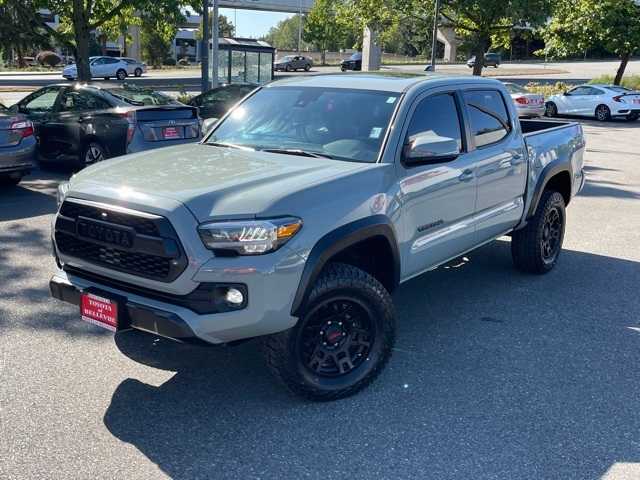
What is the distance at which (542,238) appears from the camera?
21.4 feet

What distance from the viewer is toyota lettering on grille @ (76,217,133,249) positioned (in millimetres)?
3637

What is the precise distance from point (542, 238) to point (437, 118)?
2.17m

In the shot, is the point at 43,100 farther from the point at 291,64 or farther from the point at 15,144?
the point at 291,64

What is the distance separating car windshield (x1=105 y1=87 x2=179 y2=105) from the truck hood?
6677 mm

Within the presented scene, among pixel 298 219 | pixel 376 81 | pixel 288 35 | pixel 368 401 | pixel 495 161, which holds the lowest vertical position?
pixel 368 401

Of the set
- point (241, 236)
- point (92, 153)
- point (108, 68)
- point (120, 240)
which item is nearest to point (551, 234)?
point (241, 236)

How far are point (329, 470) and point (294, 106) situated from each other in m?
2.64

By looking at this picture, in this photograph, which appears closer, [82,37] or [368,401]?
[368,401]

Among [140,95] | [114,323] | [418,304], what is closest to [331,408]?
[114,323]

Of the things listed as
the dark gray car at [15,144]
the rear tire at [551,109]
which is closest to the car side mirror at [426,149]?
the dark gray car at [15,144]

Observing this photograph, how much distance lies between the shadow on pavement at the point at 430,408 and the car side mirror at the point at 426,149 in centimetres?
132

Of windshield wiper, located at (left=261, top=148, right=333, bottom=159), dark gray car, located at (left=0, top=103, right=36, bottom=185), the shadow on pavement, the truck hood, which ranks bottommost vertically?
the shadow on pavement

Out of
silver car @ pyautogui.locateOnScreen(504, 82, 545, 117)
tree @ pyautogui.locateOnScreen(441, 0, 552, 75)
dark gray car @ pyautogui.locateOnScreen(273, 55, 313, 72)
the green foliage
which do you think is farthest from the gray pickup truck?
the green foliage

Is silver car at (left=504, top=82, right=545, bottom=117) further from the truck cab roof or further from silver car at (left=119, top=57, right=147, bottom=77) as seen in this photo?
silver car at (left=119, top=57, right=147, bottom=77)
